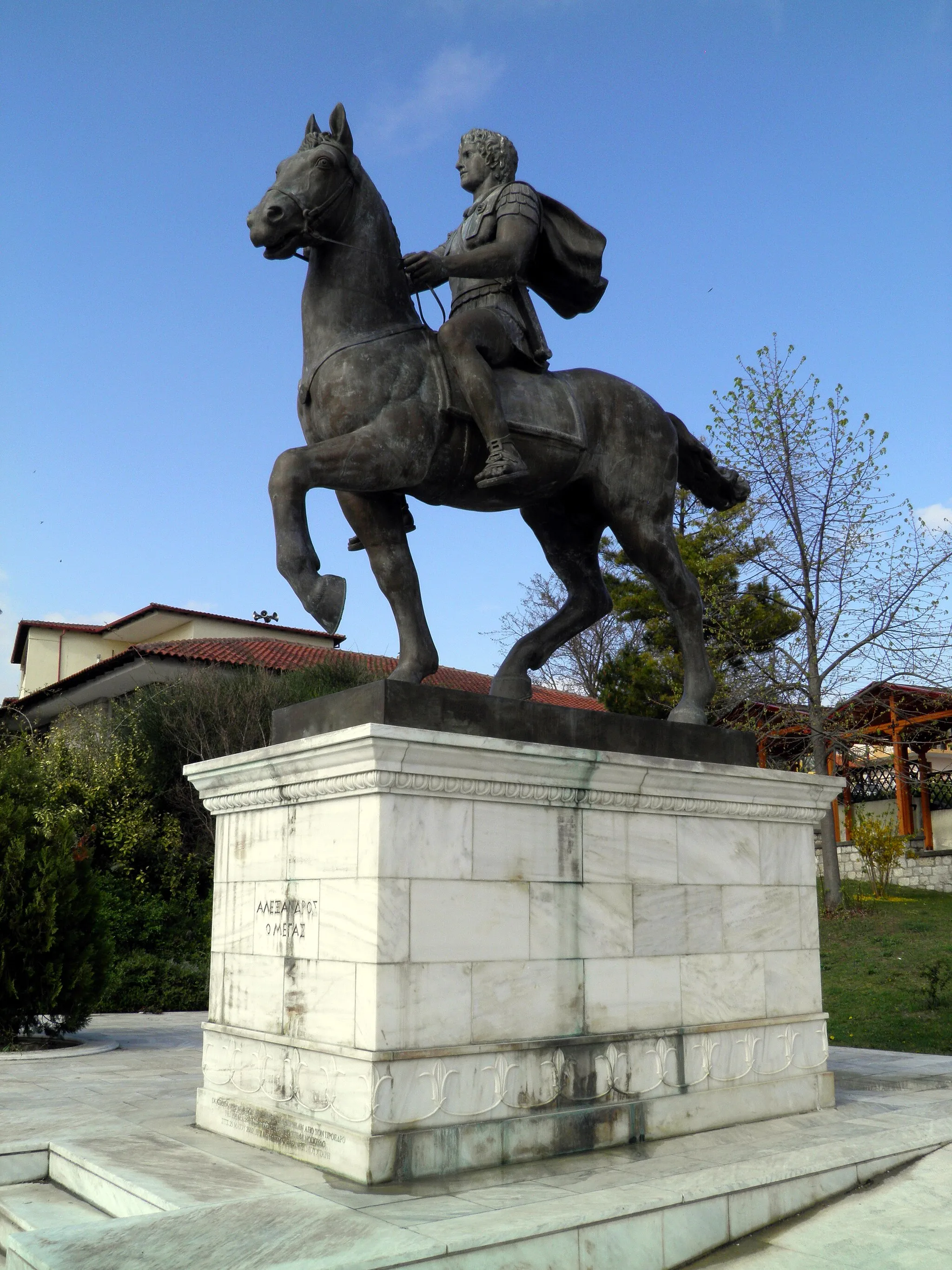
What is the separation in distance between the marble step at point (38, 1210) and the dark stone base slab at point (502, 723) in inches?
88.6

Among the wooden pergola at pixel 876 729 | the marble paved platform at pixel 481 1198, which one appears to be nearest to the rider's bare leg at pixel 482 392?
the marble paved platform at pixel 481 1198

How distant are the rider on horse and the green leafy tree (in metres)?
11.1

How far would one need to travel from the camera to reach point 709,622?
21.0 metres

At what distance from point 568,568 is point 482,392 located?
5.37ft

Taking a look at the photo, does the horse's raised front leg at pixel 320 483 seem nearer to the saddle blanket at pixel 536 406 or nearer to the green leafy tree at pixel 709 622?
the saddle blanket at pixel 536 406

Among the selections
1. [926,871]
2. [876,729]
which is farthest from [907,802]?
[876,729]

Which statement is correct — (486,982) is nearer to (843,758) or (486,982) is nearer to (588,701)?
(843,758)

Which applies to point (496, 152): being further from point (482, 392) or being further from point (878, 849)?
point (878, 849)

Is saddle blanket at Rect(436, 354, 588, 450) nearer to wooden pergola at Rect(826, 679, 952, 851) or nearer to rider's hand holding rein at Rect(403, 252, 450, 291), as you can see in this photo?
rider's hand holding rein at Rect(403, 252, 450, 291)

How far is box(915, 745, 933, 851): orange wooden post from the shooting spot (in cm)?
2366

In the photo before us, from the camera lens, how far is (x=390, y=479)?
5.76 meters

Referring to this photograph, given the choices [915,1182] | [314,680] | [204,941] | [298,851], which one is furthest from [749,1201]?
[314,680]

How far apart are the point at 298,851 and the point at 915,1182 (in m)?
3.27

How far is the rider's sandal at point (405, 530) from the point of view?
20.7 ft
